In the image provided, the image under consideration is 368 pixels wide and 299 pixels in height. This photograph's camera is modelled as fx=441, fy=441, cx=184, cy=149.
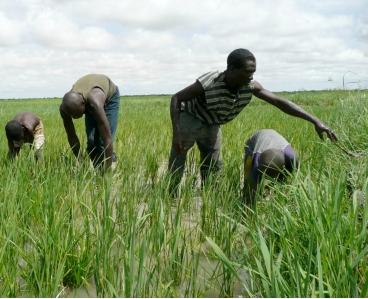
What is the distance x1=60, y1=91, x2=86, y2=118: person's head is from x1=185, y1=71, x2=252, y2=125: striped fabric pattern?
931 mm

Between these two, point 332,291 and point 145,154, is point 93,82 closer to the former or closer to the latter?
point 145,154

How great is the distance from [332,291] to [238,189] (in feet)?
6.26

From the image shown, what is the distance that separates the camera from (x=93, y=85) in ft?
12.5

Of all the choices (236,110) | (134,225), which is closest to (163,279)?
(134,225)

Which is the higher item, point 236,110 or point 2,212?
point 236,110

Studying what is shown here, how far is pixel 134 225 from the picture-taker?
1.88m

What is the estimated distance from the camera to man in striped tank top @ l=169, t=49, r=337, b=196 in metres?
2.96

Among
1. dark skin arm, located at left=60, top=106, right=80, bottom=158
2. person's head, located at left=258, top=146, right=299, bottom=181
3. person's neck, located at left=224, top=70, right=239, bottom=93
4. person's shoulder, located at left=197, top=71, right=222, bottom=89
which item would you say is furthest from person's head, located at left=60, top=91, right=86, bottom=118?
person's head, located at left=258, top=146, right=299, bottom=181

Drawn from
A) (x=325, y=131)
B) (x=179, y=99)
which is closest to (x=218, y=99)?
(x=179, y=99)

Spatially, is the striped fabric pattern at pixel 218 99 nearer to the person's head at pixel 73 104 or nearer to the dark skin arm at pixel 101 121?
the dark skin arm at pixel 101 121

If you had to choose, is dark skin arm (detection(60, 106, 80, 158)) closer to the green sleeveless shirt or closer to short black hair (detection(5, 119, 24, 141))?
the green sleeveless shirt

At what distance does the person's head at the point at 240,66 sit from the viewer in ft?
9.49

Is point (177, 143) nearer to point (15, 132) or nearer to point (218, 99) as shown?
point (218, 99)

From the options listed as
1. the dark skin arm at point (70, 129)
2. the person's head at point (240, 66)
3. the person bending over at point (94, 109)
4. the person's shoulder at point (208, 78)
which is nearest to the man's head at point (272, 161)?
the person's head at point (240, 66)
